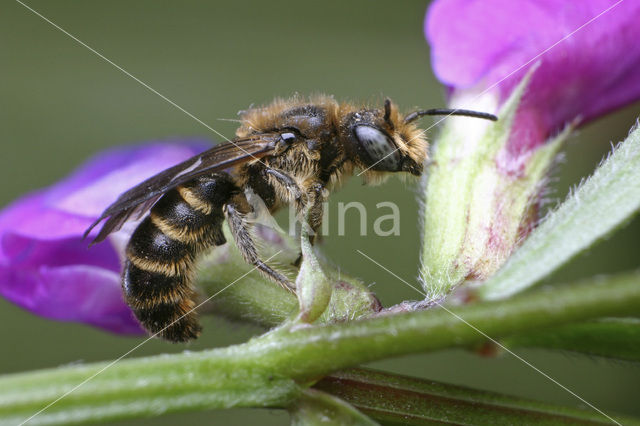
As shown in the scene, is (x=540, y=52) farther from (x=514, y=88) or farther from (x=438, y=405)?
(x=438, y=405)

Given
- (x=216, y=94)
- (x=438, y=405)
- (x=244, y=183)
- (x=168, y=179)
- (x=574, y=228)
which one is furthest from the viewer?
(x=216, y=94)

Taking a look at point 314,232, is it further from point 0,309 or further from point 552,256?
point 0,309

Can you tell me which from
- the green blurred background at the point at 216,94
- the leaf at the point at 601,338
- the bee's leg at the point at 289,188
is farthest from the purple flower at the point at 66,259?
the green blurred background at the point at 216,94

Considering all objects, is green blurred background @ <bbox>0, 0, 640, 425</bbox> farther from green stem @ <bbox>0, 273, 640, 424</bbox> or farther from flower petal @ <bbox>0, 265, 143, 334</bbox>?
green stem @ <bbox>0, 273, 640, 424</bbox>

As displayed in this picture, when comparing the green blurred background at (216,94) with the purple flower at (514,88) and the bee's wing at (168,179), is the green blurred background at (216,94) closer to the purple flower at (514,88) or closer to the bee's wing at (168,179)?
the purple flower at (514,88)

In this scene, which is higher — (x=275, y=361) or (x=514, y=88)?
(x=514, y=88)

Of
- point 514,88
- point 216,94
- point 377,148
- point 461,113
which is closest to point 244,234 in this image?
point 377,148
